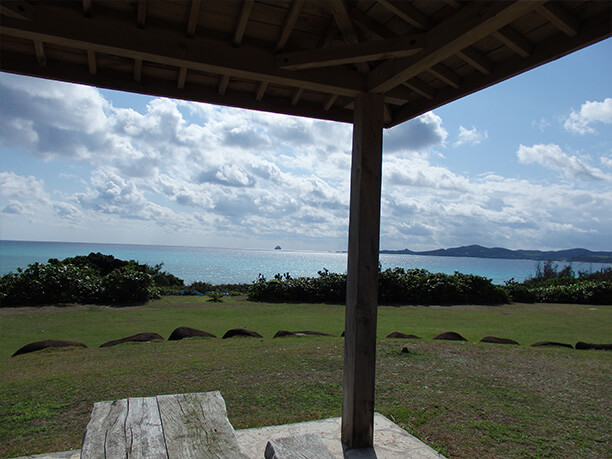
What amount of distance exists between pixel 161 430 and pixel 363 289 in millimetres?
1584

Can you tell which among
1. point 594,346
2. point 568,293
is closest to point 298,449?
point 594,346

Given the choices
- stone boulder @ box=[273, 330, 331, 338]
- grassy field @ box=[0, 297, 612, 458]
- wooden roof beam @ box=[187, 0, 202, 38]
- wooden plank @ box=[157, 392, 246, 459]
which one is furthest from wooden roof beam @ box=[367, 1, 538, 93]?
stone boulder @ box=[273, 330, 331, 338]

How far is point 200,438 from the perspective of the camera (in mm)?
1874

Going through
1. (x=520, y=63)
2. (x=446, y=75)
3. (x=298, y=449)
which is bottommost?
(x=298, y=449)

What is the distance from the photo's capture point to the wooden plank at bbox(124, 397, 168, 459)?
173 cm

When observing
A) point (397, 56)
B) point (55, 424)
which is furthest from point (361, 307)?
point (55, 424)

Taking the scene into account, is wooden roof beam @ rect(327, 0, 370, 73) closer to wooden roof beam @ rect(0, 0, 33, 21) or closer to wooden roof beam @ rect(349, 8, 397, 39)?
wooden roof beam @ rect(349, 8, 397, 39)

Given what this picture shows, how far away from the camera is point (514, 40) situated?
2.55 metres

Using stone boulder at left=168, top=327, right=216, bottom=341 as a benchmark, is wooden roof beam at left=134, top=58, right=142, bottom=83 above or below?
above

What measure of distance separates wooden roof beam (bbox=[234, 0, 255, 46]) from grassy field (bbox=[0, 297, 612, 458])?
3075 millimetres

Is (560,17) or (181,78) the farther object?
(181,78)

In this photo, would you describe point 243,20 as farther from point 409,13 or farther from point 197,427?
point 197,427

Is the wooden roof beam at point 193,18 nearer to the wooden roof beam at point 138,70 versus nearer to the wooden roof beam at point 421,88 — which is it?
the wooden roof beam at point 138,70

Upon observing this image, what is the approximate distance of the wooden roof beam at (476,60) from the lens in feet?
9.05
